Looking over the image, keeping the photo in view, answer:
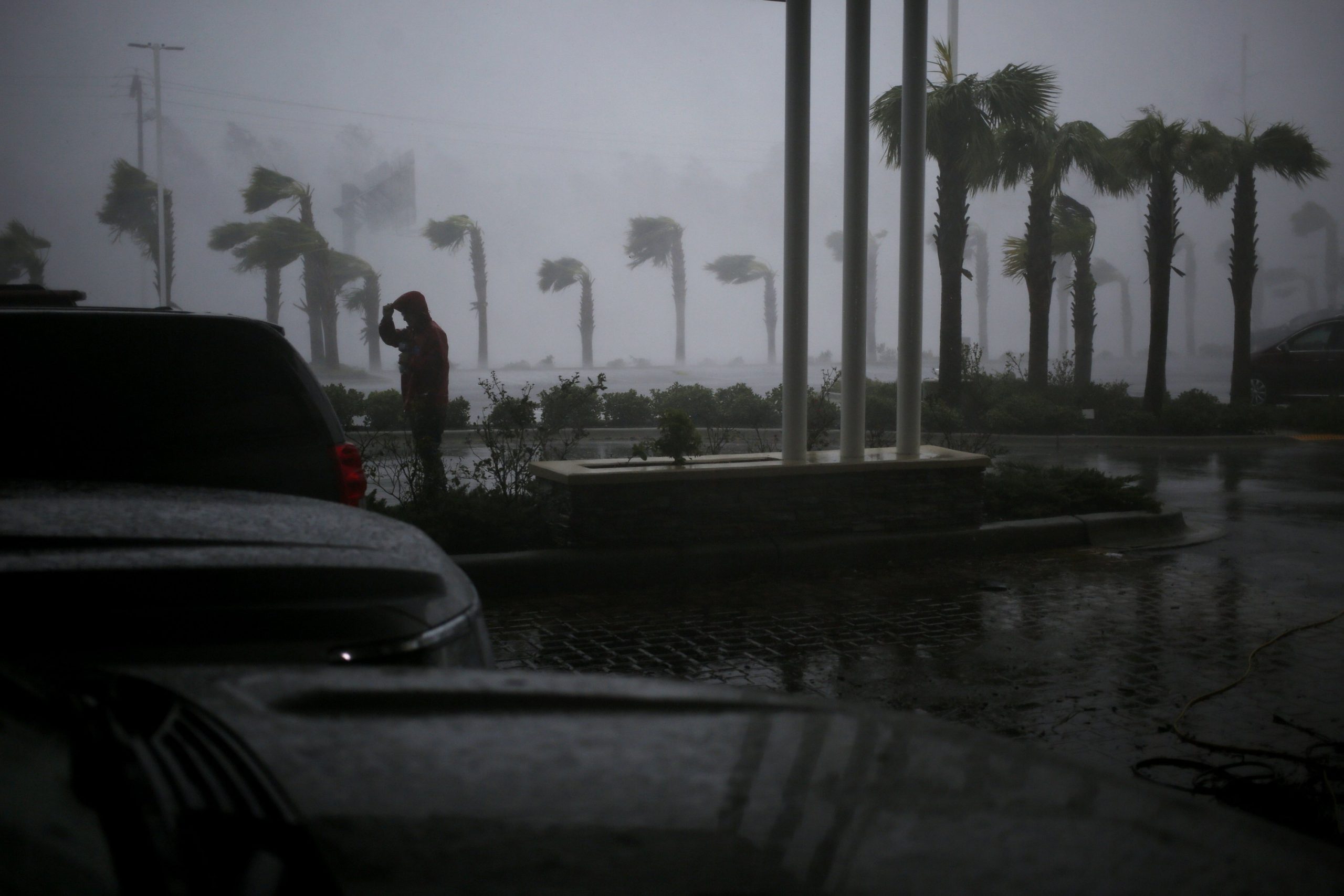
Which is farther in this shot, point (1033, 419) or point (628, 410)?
point (1033, 419)

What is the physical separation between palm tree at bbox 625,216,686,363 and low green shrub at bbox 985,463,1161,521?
34.3 m

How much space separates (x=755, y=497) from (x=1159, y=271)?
810 inches

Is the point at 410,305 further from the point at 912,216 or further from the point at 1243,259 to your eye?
the point at 1243,259

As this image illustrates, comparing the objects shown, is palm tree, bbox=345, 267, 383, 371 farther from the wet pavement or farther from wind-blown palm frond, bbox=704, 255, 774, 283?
the wet pavement

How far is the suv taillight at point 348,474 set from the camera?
4418mm

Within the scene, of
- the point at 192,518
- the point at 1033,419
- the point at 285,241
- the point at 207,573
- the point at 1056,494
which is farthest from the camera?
the point at 285,241

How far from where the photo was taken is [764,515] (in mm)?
8172

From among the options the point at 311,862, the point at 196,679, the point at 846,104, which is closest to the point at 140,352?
the point at 196,679

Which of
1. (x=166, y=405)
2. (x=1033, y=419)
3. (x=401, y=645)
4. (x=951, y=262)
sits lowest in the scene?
(x=401, y=645)

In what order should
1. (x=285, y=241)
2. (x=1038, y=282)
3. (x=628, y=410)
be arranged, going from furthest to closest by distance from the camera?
(x=285, y=241)
(x=1038, y=282)
(x=628, y=410)

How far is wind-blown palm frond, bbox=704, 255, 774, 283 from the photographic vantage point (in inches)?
1929

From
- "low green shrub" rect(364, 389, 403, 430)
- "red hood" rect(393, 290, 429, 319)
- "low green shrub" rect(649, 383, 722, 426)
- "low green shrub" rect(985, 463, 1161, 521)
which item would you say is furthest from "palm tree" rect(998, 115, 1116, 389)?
"red hood" rect(393, 290, 429, 319)

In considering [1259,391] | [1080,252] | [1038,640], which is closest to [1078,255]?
[1080,252]

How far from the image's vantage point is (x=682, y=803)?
4.51 ft
